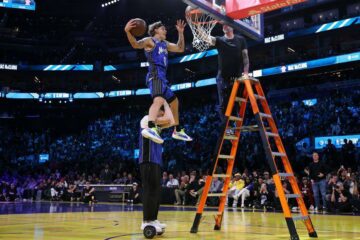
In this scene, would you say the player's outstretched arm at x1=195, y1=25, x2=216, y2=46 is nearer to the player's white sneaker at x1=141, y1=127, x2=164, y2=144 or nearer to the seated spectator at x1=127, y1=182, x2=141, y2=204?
the player's white sneaker at x1=141, y1=127, x2=164, y2=144

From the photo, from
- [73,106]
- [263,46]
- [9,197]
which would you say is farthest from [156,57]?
[73,106]

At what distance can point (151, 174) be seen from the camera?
557 centimetres

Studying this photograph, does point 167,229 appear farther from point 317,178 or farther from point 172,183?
point 172,183

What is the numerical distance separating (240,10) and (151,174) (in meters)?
3.37

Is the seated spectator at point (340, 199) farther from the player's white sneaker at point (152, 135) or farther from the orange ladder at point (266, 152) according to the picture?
the player's white sneaker at point (152, 135)

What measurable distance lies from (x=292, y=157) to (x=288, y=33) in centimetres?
1584

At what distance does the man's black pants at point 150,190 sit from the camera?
5477 millimetres

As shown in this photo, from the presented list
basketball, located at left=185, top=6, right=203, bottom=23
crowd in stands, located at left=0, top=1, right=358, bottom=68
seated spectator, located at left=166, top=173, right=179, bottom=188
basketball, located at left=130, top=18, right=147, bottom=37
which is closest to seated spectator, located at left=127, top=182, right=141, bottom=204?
seated spectator, located at left=166, top=173, right=179, bottom=188

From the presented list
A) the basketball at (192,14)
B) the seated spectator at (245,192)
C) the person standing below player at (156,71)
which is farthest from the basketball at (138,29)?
the seated spectator at (245,192)

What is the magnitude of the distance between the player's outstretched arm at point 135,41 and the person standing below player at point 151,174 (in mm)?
870

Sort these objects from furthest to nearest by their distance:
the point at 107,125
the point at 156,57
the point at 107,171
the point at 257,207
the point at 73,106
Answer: the point at 73,106
the point at 107,125
the point at 107,171
the point at 257,207
the point at 156,57

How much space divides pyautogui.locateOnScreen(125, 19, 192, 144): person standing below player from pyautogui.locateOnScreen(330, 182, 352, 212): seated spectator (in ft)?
29.5

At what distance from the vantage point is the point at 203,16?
768 centimetres

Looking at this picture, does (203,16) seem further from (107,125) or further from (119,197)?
(107,125)
